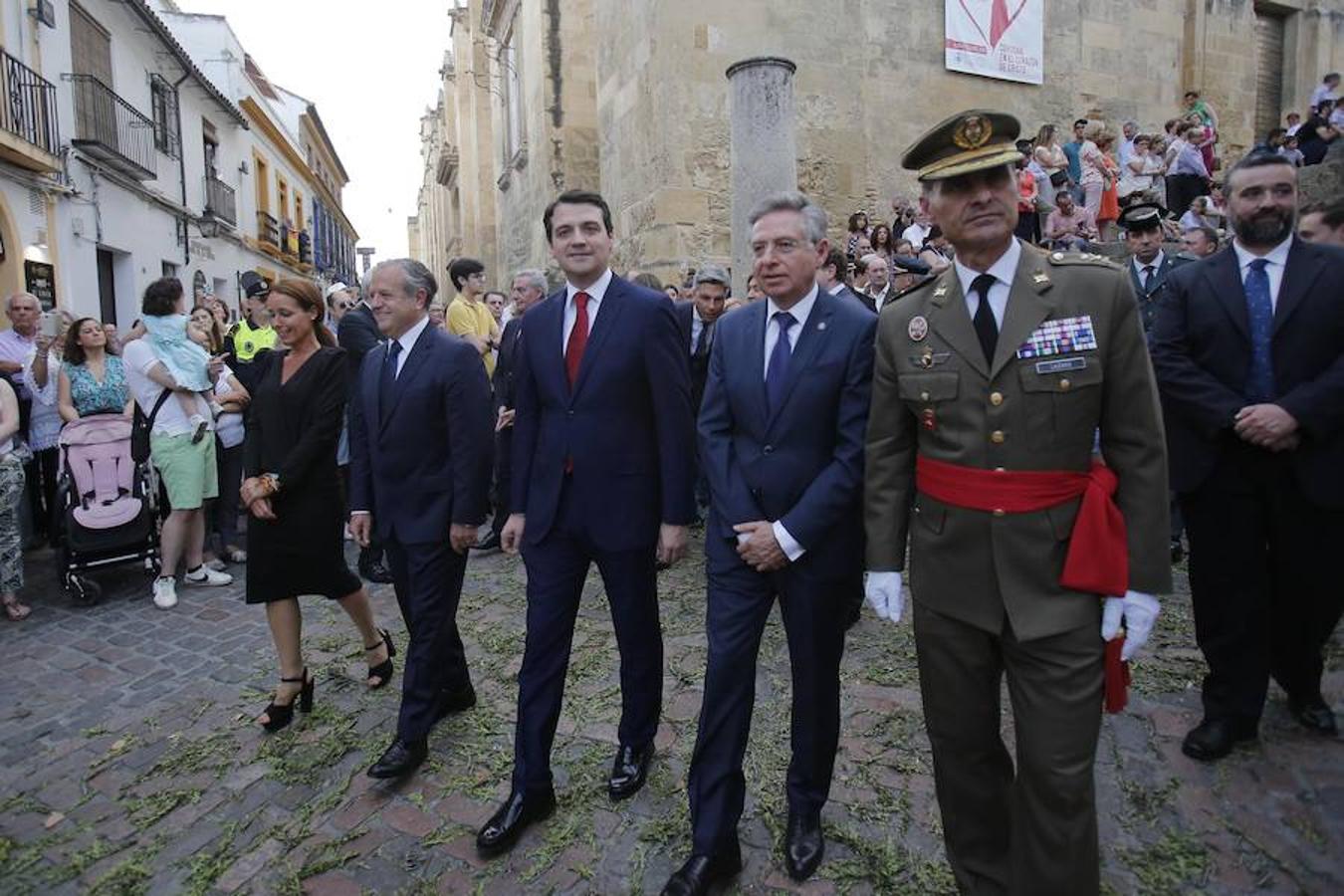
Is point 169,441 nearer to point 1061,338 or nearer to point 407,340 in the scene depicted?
point 407,340

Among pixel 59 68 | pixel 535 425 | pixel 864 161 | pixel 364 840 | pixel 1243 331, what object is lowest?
pixel 364 840

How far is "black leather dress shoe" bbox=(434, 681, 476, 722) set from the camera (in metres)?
3.80

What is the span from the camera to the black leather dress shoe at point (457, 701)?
380 cm

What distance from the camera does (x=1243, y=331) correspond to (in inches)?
126

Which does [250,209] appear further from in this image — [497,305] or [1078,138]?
[1078,138]

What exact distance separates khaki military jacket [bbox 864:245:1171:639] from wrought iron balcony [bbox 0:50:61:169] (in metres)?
13.6

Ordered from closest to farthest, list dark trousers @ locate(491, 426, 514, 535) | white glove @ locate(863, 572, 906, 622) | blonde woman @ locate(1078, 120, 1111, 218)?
white glove @ locate(863, 572, 906, 622) → dark trousers @ locate(491, 426, 514, 535) → blonde woman @ locate(1078, 120, 1111, 218)

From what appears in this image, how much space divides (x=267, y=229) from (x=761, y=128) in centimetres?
2179

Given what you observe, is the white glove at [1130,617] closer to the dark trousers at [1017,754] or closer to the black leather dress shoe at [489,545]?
the dark trousers at [1017,754]

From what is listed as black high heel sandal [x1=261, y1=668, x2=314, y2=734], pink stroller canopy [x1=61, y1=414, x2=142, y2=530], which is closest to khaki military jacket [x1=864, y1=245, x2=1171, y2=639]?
black high heel sandal [x1=261, y1=668, x2=314, y2=734]

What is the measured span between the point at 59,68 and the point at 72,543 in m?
11.3

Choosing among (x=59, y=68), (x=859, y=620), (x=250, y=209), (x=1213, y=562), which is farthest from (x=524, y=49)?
(x=1213, y=562)

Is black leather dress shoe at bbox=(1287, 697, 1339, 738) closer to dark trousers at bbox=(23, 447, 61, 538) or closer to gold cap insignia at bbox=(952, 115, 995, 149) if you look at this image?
gold cap insignia at bbox=(952, 115, 995, 149)

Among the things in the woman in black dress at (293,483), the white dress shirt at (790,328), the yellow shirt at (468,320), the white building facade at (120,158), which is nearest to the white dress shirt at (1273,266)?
the white dress shirt at (790,328)
